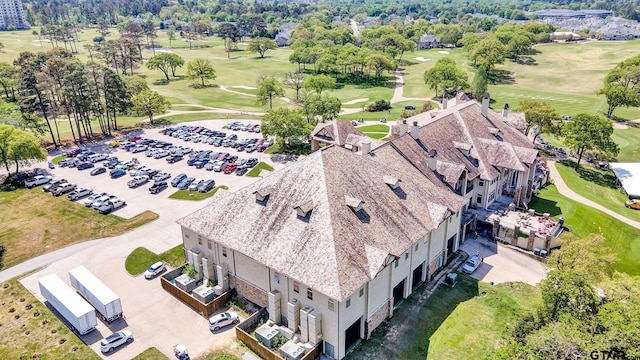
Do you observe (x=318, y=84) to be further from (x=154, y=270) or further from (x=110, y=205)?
(x=154, y=270)

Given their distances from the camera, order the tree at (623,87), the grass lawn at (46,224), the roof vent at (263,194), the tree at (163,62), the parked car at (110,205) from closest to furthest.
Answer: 1. the roof vent at (263,194)
2. the grass lawn at (46,224)
3. the parked car at (110,205)
4. the tree at (623,87)
5. the tree at (163,62)

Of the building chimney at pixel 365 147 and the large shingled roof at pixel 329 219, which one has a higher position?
the building chimney at pixel 365 147

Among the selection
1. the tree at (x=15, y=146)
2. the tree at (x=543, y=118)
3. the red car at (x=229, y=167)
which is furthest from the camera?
the tree at (x=543, y=118)

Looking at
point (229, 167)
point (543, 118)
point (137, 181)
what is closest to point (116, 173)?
point (137, 181)

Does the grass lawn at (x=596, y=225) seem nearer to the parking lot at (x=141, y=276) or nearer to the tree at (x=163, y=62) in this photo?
the parking lot at (x=141, y=276)

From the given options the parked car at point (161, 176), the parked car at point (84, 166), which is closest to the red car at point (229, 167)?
the parked car at point (161, 176)

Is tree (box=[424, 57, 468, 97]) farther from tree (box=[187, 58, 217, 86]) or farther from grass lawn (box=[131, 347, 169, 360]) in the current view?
grass lawn (box=[131, 347, 169, 360])
